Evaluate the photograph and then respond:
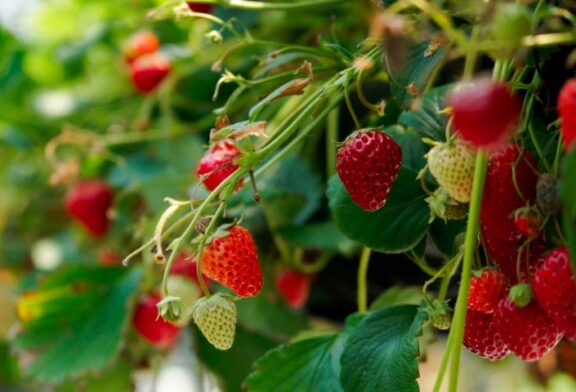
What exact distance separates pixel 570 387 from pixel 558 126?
0.61 meters

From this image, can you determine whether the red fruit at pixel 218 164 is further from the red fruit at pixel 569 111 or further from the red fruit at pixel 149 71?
the red fruit at pixel 149 71

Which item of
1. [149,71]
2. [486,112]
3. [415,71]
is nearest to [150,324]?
[149,71]

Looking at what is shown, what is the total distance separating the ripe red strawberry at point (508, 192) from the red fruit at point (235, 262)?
0.48ft

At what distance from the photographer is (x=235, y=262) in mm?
572

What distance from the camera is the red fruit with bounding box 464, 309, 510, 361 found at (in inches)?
22.2

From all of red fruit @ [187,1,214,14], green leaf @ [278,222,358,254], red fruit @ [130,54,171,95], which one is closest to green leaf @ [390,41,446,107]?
green leaf @ [278,222,358,254]

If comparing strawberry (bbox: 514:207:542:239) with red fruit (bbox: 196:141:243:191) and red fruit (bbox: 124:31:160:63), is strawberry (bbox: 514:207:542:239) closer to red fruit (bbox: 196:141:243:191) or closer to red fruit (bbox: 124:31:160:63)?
red fruit (bbox: 196:141:243:191)

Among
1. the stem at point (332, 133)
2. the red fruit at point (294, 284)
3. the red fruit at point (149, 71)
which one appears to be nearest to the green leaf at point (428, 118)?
the stem at point (332, 133)

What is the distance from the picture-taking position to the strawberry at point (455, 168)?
1.66ft

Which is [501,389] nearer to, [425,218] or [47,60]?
[425,218]

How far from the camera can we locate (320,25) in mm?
1020

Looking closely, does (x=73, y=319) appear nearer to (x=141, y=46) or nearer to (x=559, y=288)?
(x=141, y=46)

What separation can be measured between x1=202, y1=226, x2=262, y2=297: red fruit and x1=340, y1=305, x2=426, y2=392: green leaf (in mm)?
79

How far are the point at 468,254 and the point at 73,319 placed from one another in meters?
0.61
